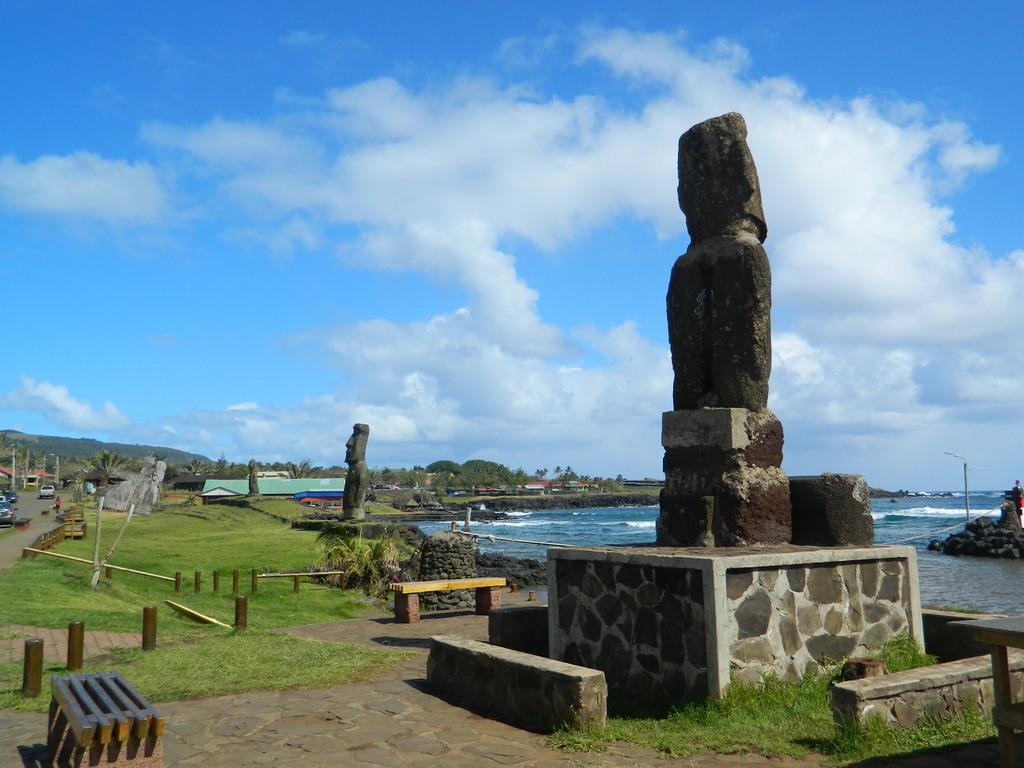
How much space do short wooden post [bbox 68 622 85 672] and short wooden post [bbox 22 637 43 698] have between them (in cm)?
84

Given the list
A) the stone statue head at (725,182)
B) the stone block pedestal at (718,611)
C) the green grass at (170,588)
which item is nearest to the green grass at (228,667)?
the green grass at (170,588)

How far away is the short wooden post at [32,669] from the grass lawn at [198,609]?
0.11 m

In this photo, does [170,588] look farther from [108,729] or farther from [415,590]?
[108,729]

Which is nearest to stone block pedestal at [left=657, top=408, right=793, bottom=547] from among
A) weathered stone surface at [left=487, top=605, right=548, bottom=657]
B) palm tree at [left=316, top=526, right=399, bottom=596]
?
weathered stone surface at [left=487, top=605, right=548, bottom=657]

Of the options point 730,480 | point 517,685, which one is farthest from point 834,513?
point 517,685

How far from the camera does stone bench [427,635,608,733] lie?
19.2ft

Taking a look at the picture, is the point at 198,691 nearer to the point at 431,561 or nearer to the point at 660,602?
the point at 660,602

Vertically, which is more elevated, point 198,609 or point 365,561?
point 365,561

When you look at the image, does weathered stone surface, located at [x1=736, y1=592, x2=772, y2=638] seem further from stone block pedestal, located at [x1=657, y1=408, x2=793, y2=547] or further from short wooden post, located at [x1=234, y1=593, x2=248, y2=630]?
short wooden post, located at [x1=234, y1=593, x2=248, y2=630]

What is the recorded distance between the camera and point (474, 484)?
165 metres

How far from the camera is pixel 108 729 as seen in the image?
470 cm

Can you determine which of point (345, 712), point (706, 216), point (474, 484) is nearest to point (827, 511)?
point (706, 216)

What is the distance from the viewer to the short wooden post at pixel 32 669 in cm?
740

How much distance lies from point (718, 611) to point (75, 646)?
20.2ft
